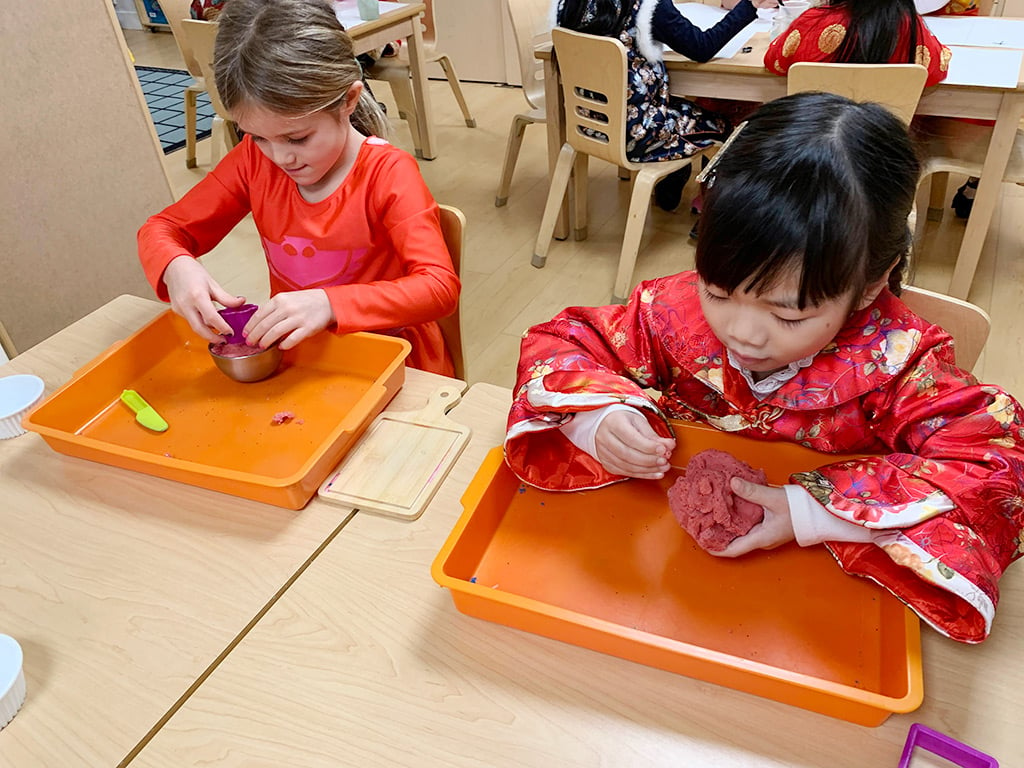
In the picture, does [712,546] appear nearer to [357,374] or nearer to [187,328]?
[357,374]

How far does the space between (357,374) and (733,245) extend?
0.52 m

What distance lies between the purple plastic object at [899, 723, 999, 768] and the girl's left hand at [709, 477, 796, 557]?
19 centimetres

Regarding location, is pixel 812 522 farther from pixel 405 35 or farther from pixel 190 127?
pixel 190 127

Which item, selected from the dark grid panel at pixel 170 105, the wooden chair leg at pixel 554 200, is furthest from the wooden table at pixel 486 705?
the dark grid panel at pixel 170 105

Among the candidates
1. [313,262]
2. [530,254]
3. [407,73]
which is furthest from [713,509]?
[407,73]

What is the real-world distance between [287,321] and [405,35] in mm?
2578

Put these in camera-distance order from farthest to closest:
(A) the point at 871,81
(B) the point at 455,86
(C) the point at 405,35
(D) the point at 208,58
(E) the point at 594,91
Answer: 1. (B) the point at 455,86
2. (C) the point at 405,35
3. (D) the point at 208,58
4. (E) the point at 594,91
5. (A) the point at 871,81

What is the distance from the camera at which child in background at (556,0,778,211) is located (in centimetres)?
206

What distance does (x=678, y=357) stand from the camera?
86 centimetres

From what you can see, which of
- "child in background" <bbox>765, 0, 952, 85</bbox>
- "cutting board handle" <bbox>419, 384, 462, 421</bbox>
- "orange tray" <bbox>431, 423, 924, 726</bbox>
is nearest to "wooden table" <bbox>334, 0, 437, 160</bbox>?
"child in background" <bbox>765, 0, 952, 85</bbox>

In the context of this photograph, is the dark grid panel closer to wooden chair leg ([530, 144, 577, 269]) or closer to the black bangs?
wooden chair leg ([530, 144, 577, 269])

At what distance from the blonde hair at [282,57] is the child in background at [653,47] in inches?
Answer: 49.5

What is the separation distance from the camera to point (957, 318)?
0.84 metres

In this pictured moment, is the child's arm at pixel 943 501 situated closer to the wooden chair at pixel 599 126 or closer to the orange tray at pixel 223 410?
the orange tray at pixel 223 410
